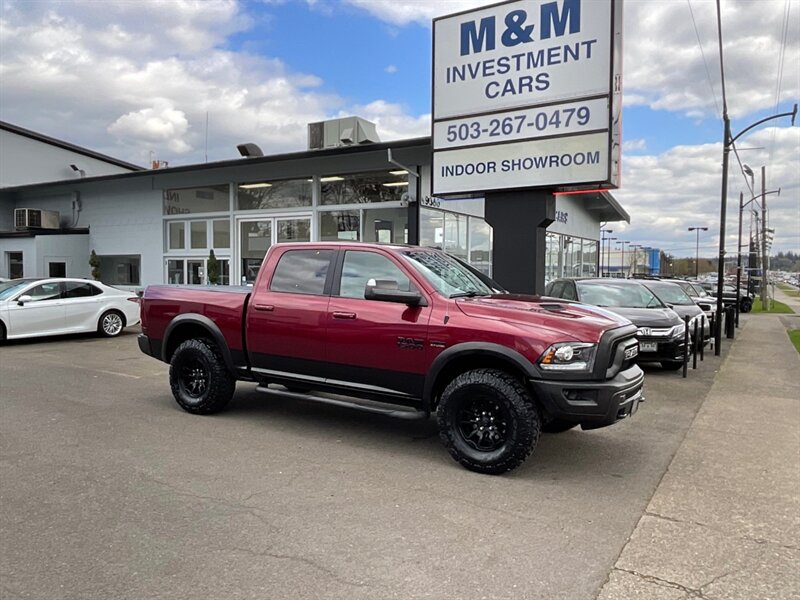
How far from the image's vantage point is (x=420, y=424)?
254 inches

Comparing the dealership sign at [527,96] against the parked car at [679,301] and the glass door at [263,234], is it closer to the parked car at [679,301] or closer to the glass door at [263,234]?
the parked car at [679,301]

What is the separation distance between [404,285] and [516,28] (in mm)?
5906

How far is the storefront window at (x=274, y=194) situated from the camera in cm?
1722

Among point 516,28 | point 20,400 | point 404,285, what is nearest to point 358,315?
point 404,285

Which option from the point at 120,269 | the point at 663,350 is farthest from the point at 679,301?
the point at 120,269

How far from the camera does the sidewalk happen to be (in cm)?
319

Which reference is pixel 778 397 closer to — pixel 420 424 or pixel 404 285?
pixel 420 424

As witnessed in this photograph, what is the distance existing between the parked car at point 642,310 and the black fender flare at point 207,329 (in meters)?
6.61

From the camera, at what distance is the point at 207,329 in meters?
6.55

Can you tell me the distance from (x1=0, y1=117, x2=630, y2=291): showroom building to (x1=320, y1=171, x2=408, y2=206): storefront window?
0.10 ft

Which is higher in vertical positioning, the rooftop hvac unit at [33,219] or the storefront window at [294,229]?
the rooftop hvac unit at [33,219]

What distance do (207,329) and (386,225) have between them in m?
9.67

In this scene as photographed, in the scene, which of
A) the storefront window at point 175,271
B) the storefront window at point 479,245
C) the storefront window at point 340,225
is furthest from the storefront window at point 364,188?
the storefront window at point 175,271

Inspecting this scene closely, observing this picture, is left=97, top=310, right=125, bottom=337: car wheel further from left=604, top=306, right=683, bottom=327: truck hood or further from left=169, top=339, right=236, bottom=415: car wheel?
left=604, top=306, right=683, bottom=327: truck hood
